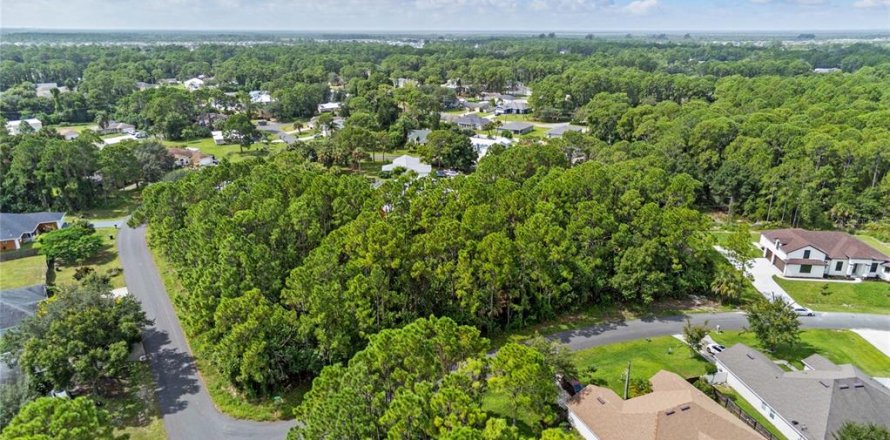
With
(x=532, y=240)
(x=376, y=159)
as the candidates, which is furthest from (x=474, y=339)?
(x=376, y=159)

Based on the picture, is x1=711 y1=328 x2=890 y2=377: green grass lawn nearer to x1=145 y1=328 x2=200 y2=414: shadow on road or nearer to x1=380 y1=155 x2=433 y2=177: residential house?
x1=145 y1=328 x2=200 y2=414: shadow on road

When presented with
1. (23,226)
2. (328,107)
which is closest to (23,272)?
(23,226)

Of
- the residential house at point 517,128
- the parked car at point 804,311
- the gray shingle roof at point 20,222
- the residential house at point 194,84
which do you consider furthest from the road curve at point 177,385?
the residential house at point 194,84

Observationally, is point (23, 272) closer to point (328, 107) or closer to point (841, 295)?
point (841, 295)

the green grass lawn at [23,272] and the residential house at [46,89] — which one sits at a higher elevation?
the residential house at [46,89]

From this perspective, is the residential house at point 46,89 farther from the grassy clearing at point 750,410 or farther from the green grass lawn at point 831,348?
the grassy clearing at point 750,410

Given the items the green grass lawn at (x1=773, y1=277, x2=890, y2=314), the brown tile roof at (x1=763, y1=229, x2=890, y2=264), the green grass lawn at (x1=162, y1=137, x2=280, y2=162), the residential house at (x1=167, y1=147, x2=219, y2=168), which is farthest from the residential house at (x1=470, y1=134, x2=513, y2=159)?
the green grass lawn at (x1=773, y1=277, x2=890, y2=314)
